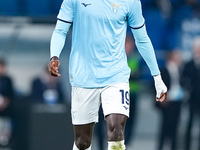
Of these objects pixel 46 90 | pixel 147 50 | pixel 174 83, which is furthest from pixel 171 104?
pixel 147 50

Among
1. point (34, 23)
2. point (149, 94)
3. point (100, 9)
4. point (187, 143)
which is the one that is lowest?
point (187, 143)

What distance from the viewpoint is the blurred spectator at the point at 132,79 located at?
12570 millimetres

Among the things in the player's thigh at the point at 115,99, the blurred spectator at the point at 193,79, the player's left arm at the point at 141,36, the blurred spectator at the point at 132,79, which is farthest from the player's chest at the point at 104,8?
the blurred spectator at the point at 193,79

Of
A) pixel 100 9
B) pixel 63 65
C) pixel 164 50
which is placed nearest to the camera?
pixel 100 9

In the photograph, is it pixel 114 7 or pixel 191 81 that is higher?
pixel 114 7

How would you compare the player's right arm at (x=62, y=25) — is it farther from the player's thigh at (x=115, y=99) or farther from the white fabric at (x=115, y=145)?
the white fabric at (x=115, y=145)

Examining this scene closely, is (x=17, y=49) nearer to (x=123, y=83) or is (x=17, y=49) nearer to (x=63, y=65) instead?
(x=63, y=65)

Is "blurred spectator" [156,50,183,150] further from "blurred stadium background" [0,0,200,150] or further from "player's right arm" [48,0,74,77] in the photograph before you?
"player's right arm" [48,0,74,77]

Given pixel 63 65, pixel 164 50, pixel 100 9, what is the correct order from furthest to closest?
1. pixel 164 50
2. pixel 63 65
3. pixel 100 9

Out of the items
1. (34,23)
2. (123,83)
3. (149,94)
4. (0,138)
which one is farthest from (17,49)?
(123,83)

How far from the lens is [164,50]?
45.6ft

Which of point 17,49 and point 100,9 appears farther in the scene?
point 17,49

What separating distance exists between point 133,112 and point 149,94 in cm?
41

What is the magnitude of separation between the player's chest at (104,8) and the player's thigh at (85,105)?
0.77 metres
